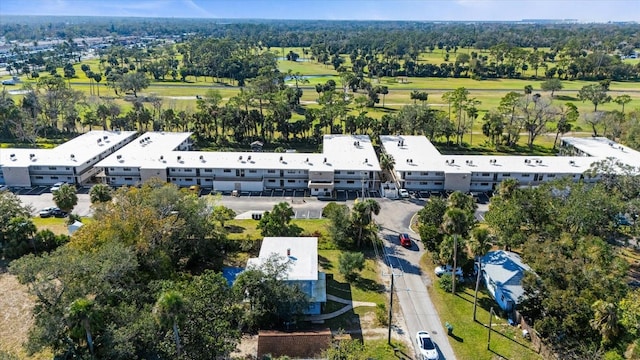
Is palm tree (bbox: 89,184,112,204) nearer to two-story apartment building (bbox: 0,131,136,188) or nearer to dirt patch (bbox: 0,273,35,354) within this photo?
dirt patch (bbox: 0,273,35,354)

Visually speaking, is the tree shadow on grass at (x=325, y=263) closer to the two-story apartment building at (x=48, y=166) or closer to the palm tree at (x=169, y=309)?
the palm tree at (x=169, y=309)

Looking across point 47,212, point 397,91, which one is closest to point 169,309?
point 47,212

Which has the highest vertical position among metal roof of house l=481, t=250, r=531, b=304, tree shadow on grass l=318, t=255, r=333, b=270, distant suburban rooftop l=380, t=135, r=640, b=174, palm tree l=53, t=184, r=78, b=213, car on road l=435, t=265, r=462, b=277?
distant suburban rooftop l=380, t=135, r=640, b=174

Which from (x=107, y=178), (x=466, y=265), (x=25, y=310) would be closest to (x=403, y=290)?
(x=466, y=265)

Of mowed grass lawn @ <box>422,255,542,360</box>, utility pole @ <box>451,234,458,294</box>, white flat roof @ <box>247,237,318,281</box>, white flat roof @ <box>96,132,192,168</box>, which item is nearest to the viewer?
mowed grass lawn @ <box>422,255,542,360</box>

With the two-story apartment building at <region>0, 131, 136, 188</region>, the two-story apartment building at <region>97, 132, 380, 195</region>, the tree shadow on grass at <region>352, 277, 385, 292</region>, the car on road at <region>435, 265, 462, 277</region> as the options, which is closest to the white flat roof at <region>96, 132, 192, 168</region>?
the two-story apartment building at <region>97, 132, 380, 195</region>

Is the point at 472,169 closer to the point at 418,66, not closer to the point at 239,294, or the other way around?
the point at 239,294
